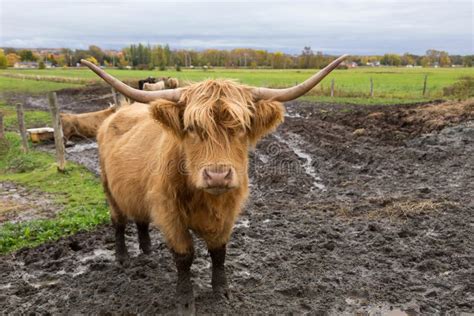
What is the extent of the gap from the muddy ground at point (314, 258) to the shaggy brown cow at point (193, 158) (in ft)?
1.89

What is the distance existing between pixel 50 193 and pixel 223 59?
65629mm

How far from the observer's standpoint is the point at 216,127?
293cm

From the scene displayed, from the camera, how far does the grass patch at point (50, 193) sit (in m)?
5.37

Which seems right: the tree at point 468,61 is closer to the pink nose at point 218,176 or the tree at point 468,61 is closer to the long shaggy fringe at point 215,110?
the long shaggy fringe at point 215,110

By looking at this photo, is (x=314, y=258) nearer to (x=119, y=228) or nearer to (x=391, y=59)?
(x=119, y=228)

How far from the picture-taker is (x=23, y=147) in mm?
10641

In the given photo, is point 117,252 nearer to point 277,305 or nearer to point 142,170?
point 142,170

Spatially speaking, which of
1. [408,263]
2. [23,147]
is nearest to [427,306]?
[408,263]

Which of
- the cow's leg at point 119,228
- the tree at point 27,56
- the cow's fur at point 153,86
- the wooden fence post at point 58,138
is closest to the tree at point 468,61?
the cow's fur at point 153,86

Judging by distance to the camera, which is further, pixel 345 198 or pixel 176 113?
pixel 345 198

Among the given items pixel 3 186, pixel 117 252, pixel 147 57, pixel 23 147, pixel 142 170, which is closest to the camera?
pixel 142 170

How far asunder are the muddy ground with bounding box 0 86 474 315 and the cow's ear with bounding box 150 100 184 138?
5.48 feet

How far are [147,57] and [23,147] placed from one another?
78934 mm

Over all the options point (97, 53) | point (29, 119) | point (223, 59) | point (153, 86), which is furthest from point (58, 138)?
point (97, 53)
